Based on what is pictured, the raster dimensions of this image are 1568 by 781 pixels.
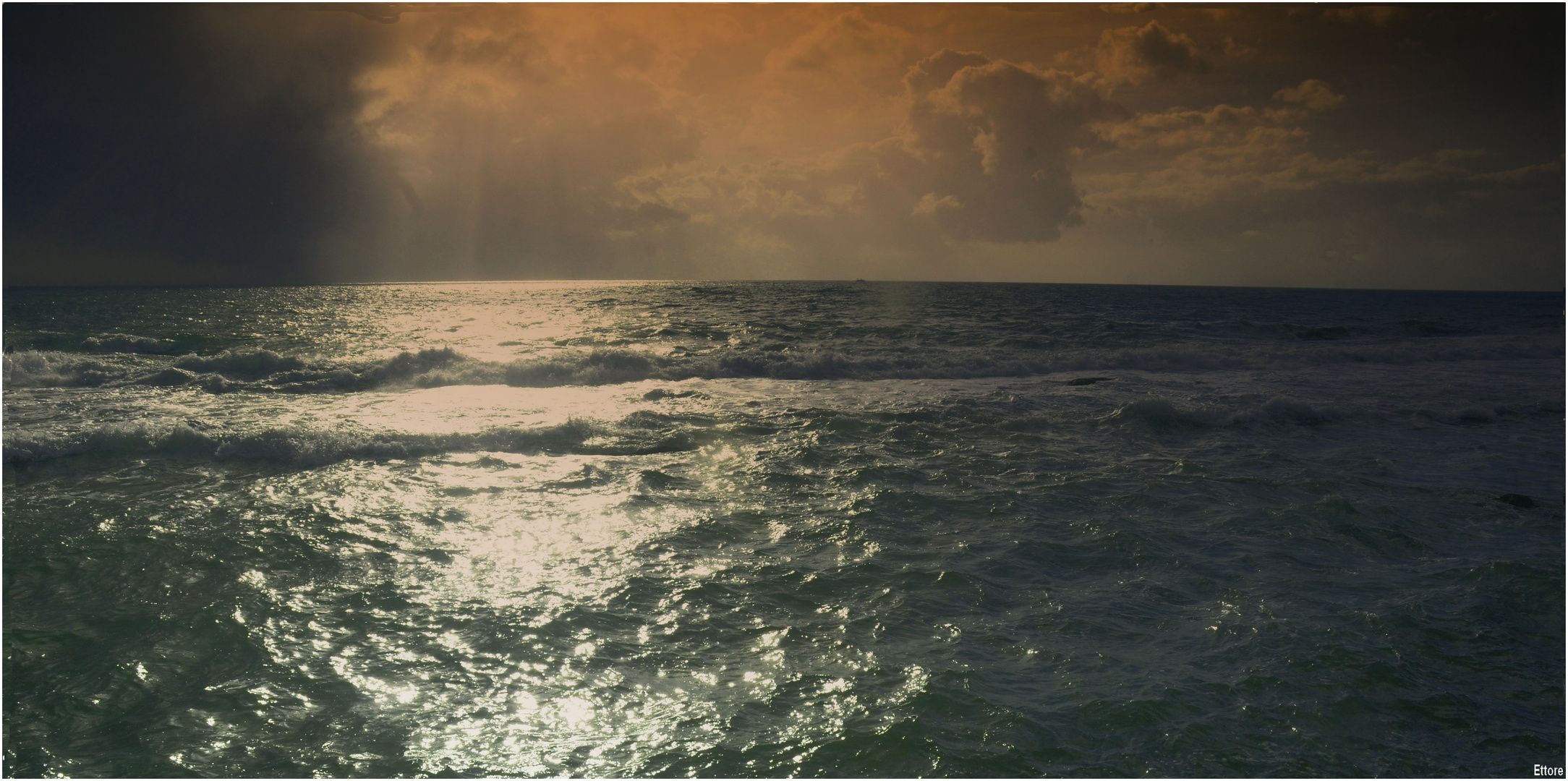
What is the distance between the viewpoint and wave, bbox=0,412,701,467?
11.9 metres

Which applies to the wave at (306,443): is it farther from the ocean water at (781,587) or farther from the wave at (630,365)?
the wave at (630,365)

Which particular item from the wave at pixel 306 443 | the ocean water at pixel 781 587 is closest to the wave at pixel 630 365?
the ocean water at pixel 781 587

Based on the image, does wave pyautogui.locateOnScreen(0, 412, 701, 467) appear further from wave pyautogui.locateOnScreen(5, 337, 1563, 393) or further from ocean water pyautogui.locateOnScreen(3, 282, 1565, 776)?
wave pyautogui.locateOnScreen(5, 337, 1563, 393)

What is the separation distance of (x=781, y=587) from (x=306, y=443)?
963 centimetres

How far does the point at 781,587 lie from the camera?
7.03 metres

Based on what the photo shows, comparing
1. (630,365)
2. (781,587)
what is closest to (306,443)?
(781,587)

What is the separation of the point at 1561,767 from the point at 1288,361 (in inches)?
1040

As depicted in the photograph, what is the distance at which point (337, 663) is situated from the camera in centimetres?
559

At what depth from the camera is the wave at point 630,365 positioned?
829 inches

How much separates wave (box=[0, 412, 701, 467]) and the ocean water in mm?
89

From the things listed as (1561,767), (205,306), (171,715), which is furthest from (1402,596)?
(205,306)

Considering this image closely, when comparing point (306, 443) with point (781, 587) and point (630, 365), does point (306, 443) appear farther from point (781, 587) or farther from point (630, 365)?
point (630, 365)

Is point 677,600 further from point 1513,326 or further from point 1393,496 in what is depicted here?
point 1513,326

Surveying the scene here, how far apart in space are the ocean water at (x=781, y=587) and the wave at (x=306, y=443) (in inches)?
3.5
